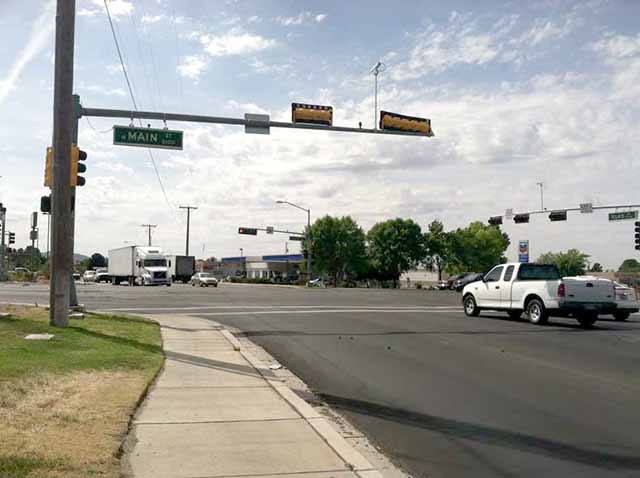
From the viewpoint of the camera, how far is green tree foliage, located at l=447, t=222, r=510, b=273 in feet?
313

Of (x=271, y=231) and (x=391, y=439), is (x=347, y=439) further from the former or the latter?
(x=271, y=231)

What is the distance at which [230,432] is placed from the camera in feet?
20.8

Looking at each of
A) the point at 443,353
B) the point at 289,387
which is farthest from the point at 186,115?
the point at 289,387

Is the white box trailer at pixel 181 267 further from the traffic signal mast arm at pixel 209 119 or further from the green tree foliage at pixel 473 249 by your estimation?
the traffic signal mast arm at pixel 209 119

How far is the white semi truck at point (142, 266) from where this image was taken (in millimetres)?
56750

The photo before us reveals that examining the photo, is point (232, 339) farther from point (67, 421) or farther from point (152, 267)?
point (152, 267)

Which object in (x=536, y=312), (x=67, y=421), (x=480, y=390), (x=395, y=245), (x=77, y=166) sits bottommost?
(x=480, y=390)

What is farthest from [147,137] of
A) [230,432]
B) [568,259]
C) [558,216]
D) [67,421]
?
[568,259]

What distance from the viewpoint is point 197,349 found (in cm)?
1223

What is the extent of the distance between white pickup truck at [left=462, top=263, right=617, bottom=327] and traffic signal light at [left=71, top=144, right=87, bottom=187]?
12681mm

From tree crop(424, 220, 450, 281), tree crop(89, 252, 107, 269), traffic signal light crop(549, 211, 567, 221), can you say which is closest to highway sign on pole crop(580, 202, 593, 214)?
traffic signal light crop(549, 211, 567, 221)

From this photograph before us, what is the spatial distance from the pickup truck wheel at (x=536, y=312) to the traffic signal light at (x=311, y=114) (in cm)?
820

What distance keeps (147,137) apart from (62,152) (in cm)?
579

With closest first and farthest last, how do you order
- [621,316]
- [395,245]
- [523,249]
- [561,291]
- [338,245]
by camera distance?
[561,291], [621,316], [523,249], [395,245], [338,245]
